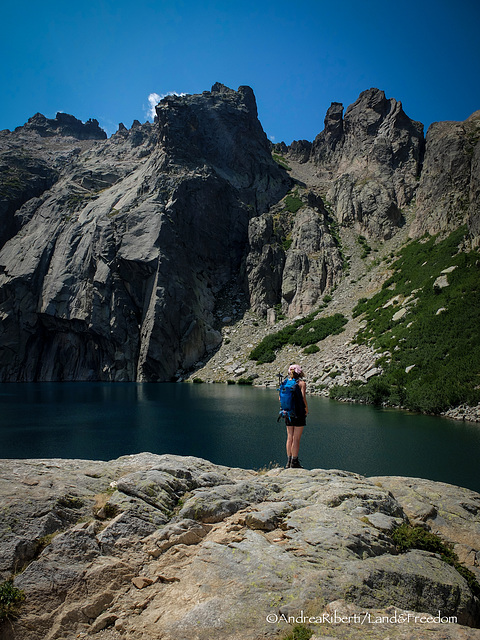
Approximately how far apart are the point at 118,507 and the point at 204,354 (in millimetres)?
68758

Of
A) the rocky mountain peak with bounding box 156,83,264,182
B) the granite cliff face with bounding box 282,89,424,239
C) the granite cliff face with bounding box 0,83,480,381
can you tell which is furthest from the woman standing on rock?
the rocky mountain peak with bounding box 156,83,264,182

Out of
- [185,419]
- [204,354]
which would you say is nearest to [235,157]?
[204,354]

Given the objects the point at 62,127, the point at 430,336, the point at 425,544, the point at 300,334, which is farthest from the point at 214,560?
the point at 62,127

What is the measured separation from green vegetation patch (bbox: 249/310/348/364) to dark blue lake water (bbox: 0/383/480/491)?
20817mm

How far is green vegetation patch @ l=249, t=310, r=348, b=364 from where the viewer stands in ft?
181

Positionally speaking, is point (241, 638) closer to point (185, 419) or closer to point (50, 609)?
point (50, 609)

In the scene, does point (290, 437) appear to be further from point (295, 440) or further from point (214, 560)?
point (214, 560)

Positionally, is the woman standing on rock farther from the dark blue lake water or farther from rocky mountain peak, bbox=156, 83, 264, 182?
rocky mountain peak, bbox=156, 83, 264, 182

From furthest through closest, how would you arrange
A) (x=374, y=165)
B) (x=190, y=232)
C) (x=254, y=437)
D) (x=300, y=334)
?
(x=190, y=232)
(x=374, y=165)
(x=300, y=334)
(x=254, y=437)

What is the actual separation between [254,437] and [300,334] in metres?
39.8

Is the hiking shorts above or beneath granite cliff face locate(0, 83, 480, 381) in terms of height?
beneath

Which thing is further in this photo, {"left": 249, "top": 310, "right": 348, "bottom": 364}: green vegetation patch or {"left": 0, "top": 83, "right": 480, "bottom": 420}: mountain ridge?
{"left": 0, "top": 83, "right": 480, "bottom": 420}: mountain ridge

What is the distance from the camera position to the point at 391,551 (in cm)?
595

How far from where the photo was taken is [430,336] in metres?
34.5
